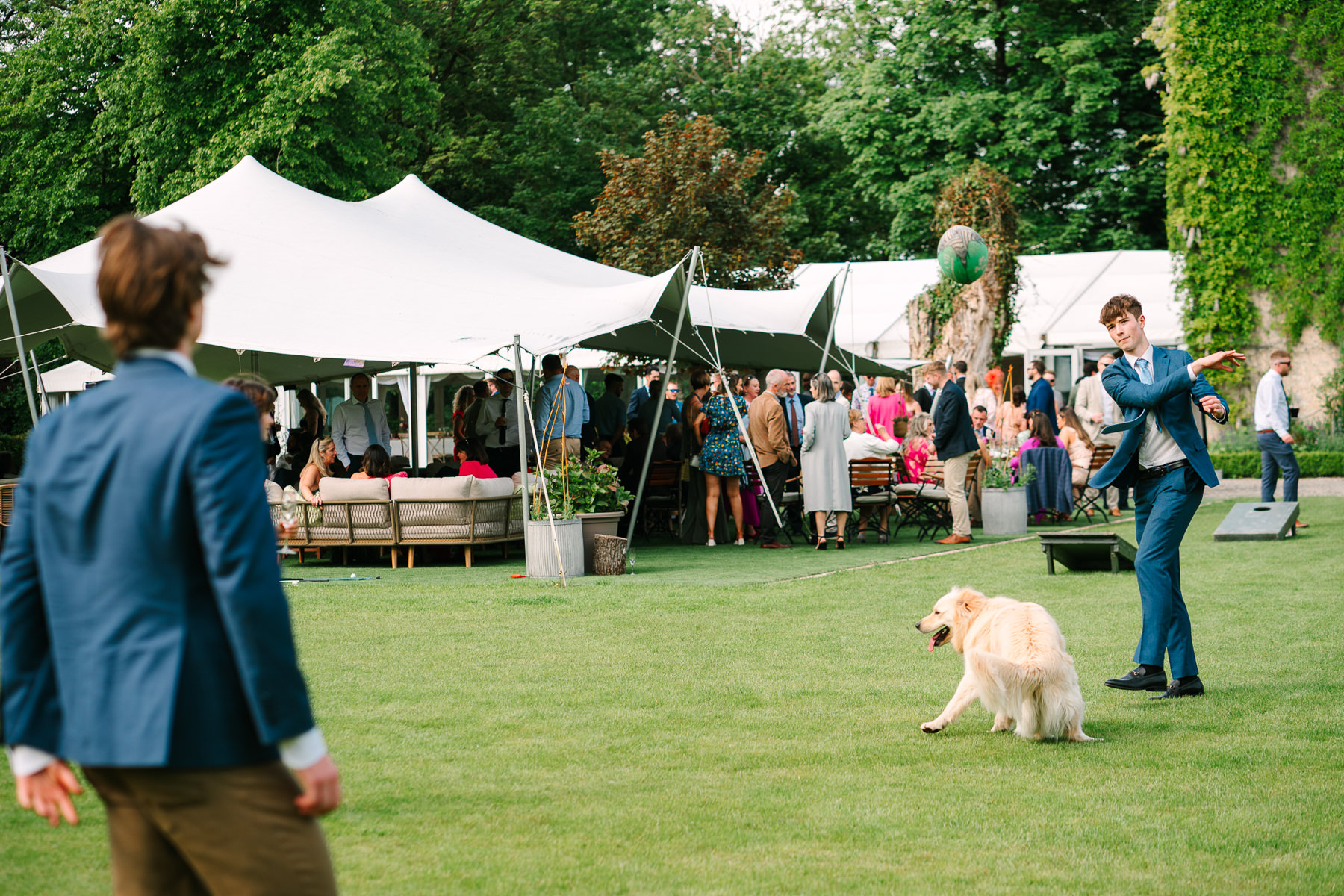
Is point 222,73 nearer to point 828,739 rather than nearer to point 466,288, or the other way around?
point 466,288

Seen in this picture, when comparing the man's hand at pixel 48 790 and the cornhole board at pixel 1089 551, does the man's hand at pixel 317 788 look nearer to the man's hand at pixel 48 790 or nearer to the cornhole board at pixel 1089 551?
the man's hand at pixel 48 790

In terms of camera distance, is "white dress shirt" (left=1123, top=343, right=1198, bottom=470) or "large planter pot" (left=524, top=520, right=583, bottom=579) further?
"large planter pot" (left=524, top=520, right=583, bottom=579)

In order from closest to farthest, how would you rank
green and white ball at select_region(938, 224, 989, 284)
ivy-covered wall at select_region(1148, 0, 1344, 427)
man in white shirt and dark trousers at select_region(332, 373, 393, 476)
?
1. man in white shirt and dark trousers at select_region(332, 373, 393, 476)
2. green and white ball at select_region(938, 224, 989, 284)
3. ivy-covered wall at select_region(1148, 0, 1344, 427)

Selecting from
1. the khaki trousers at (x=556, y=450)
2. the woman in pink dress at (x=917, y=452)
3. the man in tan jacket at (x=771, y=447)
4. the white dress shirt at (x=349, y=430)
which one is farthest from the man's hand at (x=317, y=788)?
the woman in pink dress at (x=917, y=452)

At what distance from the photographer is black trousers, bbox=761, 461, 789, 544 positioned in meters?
14.7

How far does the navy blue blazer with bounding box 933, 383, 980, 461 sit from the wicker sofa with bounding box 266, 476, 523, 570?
479cm

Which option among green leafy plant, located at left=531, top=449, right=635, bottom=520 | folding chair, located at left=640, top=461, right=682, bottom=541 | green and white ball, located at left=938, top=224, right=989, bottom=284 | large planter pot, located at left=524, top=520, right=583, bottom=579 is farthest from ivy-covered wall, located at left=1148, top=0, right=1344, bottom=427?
large planter pot, located at left=524, top=520, right=583, bottom=579

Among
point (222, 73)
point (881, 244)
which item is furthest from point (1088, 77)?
point (222, 73)

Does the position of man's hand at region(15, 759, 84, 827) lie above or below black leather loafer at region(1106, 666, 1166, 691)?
above

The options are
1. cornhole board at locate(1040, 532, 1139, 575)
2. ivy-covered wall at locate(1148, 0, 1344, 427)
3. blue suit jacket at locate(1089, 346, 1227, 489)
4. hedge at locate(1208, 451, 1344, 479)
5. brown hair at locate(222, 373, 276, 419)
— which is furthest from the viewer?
ivy-covered wall at locate(1148, 0, 1344, 427)

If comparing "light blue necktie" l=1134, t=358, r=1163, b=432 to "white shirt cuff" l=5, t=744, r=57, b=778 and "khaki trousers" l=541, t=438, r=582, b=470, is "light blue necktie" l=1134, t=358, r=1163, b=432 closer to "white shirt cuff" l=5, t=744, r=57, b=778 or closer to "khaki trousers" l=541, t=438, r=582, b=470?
"white shirt cuff" l=5, t=744, r=57, b=778

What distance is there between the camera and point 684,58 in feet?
124

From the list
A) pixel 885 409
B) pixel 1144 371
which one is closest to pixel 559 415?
pixel 885 409

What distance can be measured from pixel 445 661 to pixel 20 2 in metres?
27.1
